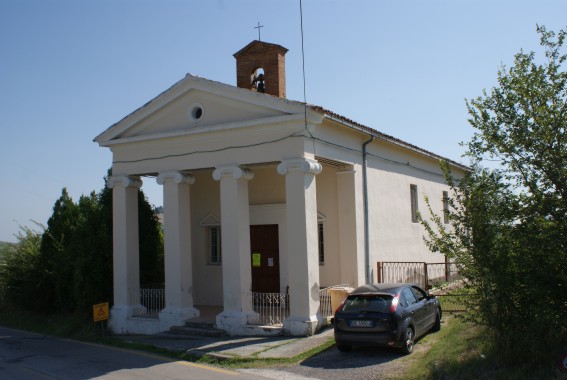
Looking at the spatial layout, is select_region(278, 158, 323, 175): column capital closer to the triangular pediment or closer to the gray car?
the triangular pediment

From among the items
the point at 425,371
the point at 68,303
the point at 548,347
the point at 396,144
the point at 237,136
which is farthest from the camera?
the point at 68,303

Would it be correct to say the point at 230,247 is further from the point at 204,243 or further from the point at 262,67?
the point at 262,67

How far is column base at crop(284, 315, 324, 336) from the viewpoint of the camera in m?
12.1

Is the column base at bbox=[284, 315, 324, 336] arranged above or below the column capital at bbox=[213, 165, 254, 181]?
below

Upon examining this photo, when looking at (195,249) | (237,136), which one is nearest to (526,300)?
(237,136)

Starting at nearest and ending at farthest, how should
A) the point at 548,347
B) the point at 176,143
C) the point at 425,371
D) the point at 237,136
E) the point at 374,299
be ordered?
the point at 548,347, the point at 425,371, the point at 374,299, the point at 237,136, the point at 176,143

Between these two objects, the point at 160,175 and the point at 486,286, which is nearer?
the point at 486,286

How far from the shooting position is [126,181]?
50.9 ft

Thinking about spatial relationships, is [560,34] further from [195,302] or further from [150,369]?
[195,302]

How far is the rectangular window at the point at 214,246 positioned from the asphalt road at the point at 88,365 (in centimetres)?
476

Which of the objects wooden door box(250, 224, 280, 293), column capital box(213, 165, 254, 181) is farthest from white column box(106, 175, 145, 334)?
wooden door box(250, 224, 280, 293)

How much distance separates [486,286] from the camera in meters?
8.10

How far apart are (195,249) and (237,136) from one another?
5.45 m

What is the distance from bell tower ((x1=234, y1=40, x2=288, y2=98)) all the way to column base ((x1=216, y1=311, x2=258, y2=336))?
643 cm
